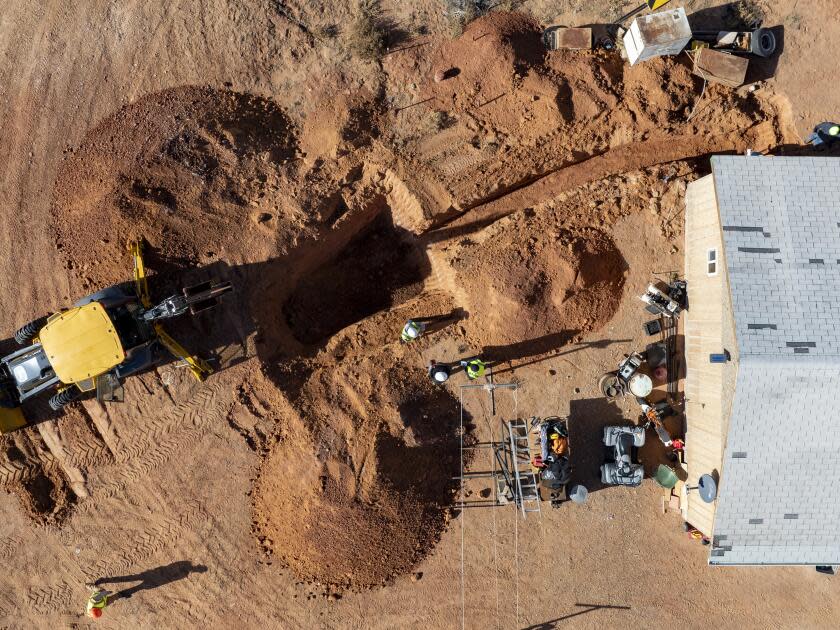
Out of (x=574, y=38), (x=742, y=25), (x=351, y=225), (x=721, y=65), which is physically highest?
(x=574, y=38)

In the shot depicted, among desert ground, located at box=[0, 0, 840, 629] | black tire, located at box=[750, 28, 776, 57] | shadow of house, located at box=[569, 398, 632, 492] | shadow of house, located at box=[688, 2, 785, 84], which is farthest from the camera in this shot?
shadow of house, located at box=[569, 398, 632, 492]

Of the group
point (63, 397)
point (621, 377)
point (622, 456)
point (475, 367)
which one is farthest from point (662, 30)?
point (63, 397)

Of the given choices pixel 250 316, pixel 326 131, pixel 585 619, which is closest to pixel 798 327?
pixel 585 619

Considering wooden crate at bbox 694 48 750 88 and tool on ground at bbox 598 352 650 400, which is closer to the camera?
wooden crate at bbox 694 48 750 88

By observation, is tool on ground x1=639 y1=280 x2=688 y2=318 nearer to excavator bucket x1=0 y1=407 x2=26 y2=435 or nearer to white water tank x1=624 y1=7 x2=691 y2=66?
white water tank x1=624 y1=7 x2=691 y2=66

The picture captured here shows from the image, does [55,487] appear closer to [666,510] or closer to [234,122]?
[234,122]

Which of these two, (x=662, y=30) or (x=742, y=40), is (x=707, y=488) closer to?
(x=662, y=30)

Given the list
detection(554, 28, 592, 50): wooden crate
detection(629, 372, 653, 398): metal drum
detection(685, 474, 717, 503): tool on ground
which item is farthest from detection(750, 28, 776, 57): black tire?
detection(685, 474, 717, 503): tool on ground
